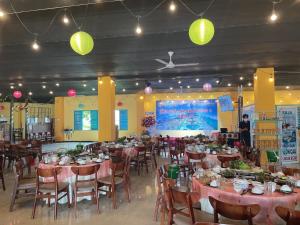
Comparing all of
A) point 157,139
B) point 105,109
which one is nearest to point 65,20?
point 105,109

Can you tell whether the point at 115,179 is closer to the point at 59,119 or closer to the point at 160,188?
the point at 160,188

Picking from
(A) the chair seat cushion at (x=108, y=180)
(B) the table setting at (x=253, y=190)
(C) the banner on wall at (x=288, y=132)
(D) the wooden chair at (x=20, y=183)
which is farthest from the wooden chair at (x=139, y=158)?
(C) the banner on wall at (x=288, y=132)

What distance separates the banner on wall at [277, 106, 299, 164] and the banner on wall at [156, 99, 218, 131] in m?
6.23

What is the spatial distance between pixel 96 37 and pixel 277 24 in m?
3.55

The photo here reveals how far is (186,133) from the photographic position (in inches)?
625

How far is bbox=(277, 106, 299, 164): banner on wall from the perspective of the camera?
9.34m

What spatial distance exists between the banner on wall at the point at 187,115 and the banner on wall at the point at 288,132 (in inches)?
245

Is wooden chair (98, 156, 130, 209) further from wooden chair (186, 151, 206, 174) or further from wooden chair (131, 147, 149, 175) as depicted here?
Answer: wooden chair (131, 147, 149, 175)

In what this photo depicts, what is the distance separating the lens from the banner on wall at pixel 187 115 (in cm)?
1561

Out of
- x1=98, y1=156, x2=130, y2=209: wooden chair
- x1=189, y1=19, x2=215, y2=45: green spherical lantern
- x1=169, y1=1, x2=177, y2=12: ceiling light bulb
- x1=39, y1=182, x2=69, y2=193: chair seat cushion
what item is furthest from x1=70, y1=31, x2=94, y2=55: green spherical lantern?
x1=39, y1=182, x2=69, y2=193: chair seat cushion

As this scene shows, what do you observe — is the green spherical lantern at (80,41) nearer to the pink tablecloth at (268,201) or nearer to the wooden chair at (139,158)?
the pink tablecloth at (268,201)

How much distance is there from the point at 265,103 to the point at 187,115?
7.11m

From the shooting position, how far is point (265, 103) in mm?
8945

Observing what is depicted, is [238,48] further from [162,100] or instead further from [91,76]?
[162,100]
